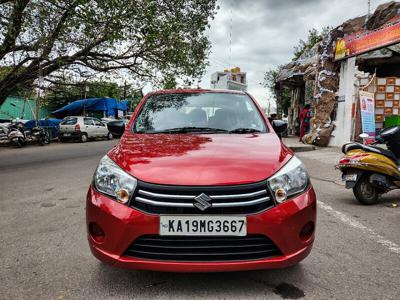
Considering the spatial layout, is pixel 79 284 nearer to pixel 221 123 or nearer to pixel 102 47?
pixel 221 123

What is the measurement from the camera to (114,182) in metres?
2.61

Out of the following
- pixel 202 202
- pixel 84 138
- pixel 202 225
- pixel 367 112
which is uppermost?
pixel 367 112

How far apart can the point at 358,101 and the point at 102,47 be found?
10095 millimetres

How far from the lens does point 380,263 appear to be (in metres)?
3.33

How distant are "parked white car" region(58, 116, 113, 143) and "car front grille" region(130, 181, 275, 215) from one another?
20.3 metres

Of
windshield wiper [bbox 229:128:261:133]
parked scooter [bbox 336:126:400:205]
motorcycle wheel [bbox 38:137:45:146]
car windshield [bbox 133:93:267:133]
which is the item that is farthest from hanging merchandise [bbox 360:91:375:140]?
motorcycle wheel [bbox 38:137:45:146]

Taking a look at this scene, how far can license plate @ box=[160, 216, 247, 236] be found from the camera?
7.82 ft

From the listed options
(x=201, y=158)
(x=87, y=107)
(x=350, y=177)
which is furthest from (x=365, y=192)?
(x=87, y=107)

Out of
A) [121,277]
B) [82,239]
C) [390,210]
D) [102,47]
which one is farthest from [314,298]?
[102,47]

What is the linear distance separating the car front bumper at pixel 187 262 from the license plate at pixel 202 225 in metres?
0.06

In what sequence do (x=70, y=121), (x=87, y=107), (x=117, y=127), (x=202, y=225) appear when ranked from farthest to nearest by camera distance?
1. (x=87, y=107)
2. (x=70, y=121)
3. (x=117, y=127)
4. (x=202, y=225)

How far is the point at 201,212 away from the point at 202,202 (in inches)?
2.5

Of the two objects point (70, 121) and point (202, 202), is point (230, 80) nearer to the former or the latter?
point (70, 121)

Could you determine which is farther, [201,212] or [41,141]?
[41,141]
